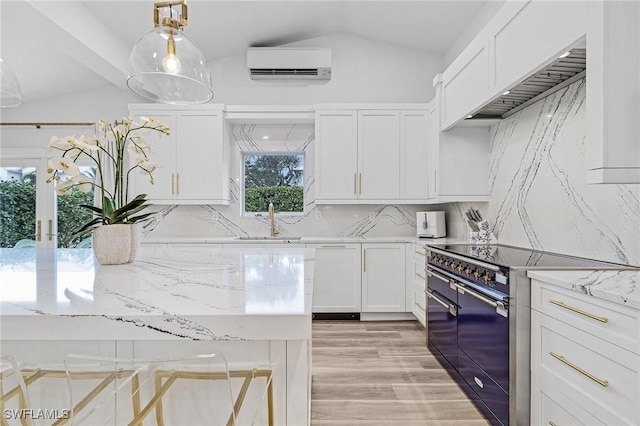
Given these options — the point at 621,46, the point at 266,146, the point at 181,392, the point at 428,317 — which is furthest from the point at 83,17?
the point at 428,317

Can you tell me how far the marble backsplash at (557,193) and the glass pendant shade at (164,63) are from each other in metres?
2.21

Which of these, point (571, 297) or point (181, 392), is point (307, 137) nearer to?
point (571, 297)

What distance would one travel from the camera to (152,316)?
0.87m

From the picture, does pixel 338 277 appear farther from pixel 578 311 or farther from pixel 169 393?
pixel 169 393

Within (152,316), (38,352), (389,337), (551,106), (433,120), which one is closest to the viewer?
(152,316)

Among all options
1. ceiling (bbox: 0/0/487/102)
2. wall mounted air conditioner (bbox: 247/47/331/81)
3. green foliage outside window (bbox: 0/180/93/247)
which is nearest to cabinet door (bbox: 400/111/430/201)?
ceiling (bbox: 0/0/487/102)

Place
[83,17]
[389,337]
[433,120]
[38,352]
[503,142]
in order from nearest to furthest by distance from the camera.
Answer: [38,352] < [83,17] < [503,142] < [389,337] < [433,120]

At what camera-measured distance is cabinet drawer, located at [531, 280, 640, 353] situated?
3.91ft

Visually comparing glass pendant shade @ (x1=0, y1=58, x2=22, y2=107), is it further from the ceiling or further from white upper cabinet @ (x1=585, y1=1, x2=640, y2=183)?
white upper cabinet @ (x1=585, y1=1, x2=640, y2=183)

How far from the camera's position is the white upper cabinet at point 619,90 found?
1456 mm

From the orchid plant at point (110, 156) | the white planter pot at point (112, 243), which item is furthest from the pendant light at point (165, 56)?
the white planter pot at point (112, 243)

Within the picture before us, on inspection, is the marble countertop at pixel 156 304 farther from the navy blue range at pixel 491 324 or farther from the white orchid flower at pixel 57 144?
the navy blue range at pixel 491 324

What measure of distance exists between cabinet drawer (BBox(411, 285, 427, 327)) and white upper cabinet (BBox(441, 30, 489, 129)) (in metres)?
1.62

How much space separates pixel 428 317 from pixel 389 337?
510 millimetres
